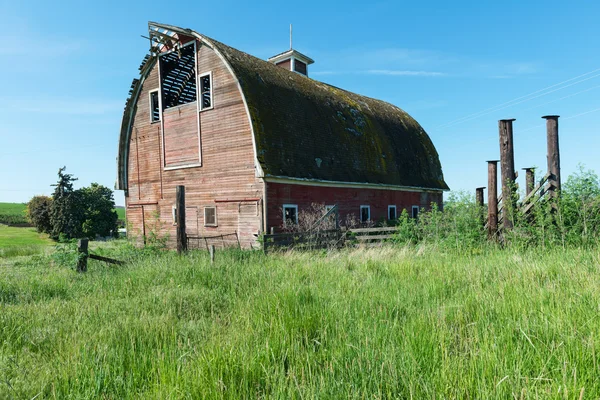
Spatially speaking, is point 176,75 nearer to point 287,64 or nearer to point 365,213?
point 287,64

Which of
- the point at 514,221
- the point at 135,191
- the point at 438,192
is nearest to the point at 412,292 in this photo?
the point at 514,221

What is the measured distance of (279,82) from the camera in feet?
59.4

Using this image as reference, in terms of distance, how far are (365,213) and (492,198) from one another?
10.1 metres

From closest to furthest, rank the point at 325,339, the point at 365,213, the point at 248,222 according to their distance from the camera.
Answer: the point at 325,339, the point at 248,222, the point at 365,213

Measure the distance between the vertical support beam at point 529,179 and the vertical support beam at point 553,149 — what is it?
0.52 meters

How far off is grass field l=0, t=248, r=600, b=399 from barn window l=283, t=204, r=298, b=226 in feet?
30.6

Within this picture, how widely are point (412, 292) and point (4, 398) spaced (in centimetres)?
454

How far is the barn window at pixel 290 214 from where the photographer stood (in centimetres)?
1603

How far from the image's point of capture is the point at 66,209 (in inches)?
1298

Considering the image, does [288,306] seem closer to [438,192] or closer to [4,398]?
[4,398]

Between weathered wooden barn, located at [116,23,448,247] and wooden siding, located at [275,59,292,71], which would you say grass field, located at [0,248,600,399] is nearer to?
weathered wooden barn, located at [116,23,448,247]

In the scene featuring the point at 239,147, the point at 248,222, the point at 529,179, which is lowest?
the point at 248,222

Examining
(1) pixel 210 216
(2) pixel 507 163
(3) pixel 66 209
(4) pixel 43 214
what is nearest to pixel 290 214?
(1) pixel 210 216

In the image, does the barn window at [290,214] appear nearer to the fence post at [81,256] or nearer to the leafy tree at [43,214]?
the fence post at [81,256]
